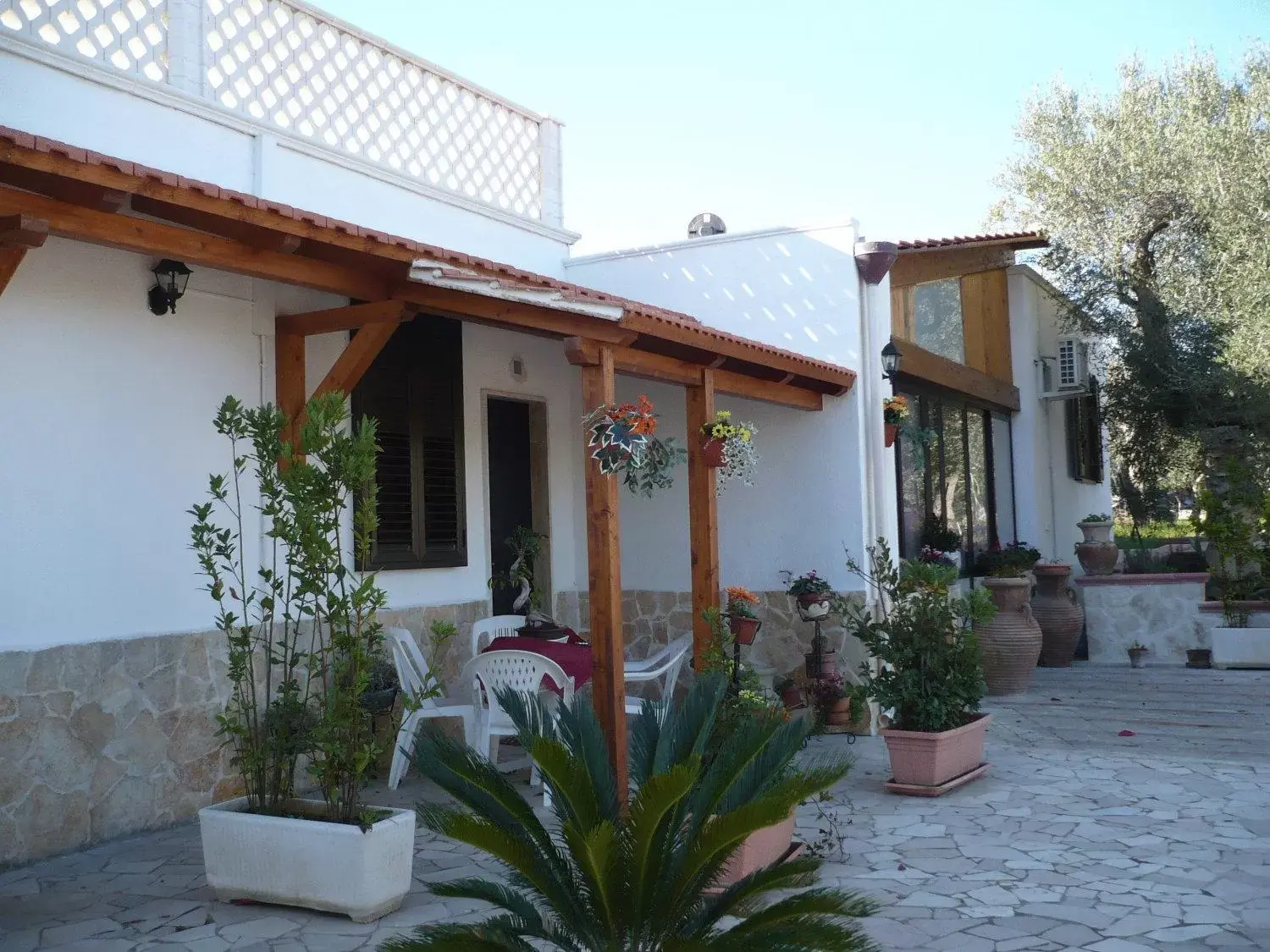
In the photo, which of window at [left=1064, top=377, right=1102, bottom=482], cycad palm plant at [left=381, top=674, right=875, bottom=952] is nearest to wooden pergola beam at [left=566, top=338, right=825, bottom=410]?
cycad palm plant at [left=381, top=674, right=875, bottom=952]

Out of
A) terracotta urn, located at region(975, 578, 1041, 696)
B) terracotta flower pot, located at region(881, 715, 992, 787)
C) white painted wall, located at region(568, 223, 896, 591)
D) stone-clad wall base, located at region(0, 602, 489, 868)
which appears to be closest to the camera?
stone-clad wall base, located at region(0, 602, 489, 868)

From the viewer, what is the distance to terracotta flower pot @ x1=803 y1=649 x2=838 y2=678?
26.9 ft

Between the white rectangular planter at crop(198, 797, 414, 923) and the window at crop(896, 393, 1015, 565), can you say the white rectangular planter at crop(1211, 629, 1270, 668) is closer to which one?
the window at crop(896, 393, 1015, 565)

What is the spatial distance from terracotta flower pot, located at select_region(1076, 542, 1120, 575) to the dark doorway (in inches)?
276

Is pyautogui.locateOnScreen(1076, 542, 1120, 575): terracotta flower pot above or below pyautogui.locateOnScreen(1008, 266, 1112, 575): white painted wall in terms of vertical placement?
below

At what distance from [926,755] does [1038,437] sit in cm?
826

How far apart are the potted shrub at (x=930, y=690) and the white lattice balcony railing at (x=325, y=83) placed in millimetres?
4654

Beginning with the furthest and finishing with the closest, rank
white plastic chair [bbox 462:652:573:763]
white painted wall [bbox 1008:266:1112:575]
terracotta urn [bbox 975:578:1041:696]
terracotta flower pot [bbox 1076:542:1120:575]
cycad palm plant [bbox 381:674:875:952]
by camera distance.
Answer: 1. white painted wall [bbox 1008:266:1112:575]
2. terracotta flower pot [bbox 1076:542:1120:575]
3. terracotta urn [bbox 975:578:1041:696]
4. white plastic chair [bbox 462:652:573:763]
5. cycad palm plant [bbox 381:674:875:952]

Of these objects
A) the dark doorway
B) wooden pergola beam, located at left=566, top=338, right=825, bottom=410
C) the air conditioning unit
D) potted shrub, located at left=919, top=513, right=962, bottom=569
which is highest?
the air conditioning unit

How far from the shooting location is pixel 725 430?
6.84 metres

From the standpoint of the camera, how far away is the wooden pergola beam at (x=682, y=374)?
5.81m

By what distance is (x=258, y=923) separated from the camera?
424 centimetres

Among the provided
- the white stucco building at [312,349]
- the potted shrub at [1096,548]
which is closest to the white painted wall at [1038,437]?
the potted shrub at [1096,548]

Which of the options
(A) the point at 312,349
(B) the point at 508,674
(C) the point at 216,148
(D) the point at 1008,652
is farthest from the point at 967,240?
(C) the point at 216,148
